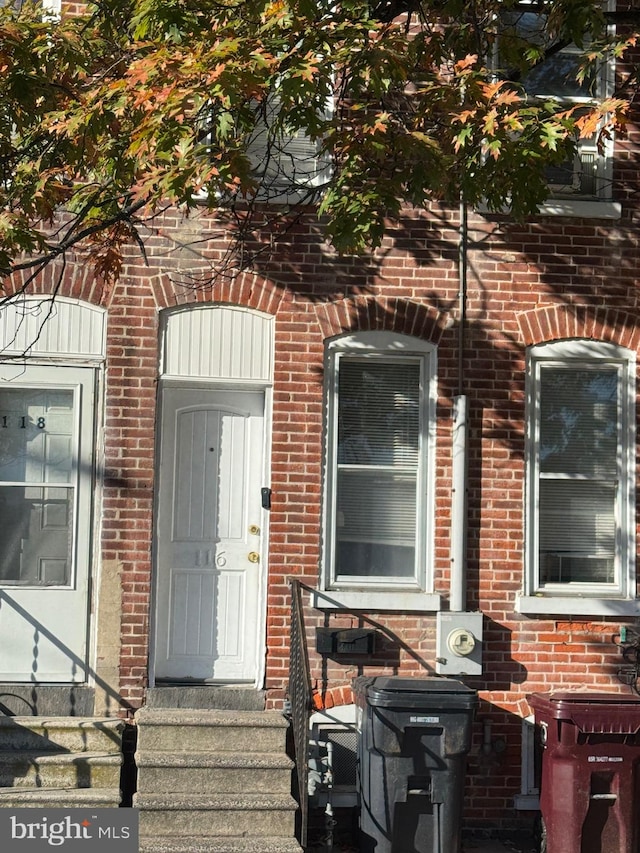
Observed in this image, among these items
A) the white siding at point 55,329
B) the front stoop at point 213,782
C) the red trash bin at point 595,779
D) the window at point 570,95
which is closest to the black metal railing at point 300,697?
the front stoop at point 213,782

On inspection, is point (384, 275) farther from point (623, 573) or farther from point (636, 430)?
point (623, 573)

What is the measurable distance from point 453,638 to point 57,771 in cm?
293

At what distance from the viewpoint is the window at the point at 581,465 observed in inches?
353

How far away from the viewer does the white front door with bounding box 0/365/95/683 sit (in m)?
8.51

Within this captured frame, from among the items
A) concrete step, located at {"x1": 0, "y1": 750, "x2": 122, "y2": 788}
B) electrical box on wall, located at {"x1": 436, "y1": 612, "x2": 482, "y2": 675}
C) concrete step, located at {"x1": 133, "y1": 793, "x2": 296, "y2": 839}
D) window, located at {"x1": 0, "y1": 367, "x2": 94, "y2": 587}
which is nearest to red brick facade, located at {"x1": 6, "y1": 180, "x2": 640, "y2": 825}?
electrical box on wall, located at {"x1": 436, "y1": 612, "x2": 482, "y2": 675}

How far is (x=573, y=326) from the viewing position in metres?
8.98

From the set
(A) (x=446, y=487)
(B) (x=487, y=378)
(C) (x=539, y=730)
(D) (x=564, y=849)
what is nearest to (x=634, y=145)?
(B) (x=487, y=378)

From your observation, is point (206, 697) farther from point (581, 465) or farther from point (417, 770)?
point (581, 465)

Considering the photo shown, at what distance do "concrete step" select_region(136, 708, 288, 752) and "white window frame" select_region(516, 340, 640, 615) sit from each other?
2.18m

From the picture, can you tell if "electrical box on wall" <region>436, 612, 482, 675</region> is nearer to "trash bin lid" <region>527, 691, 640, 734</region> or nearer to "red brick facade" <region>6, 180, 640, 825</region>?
"red brick facade" <region>6, 180, 640, 825</region>

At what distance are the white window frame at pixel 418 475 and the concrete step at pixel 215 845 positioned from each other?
1855 millimetres

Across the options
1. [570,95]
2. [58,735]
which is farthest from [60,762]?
[570,95]

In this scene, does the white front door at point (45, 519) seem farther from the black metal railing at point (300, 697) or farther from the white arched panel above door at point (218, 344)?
the black metal railing at point (300, 697)

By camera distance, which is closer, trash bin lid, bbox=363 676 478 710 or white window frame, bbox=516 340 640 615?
trash bin lid, bbox=363 676 478 710
